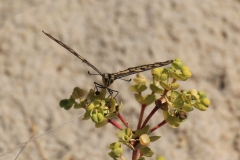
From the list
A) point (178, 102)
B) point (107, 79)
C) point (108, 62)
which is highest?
point (108, 62)

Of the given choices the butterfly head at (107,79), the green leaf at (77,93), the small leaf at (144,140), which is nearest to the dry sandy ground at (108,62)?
the green leaf at (77,93)

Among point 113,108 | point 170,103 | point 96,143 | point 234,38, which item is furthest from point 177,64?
point 234,38

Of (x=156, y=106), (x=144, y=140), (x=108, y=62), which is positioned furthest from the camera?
(x=108, y=62)

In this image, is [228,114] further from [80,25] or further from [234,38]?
[80,25]

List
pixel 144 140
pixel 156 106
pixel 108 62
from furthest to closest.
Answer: pixel 108 62 → pixel 156 106 → pixel 144 140

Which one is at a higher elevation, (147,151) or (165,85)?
(165,85)

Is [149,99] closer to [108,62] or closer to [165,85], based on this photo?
[165,85]

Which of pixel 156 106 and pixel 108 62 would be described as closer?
pixel 156 106

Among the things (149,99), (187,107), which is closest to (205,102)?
(187,107)
